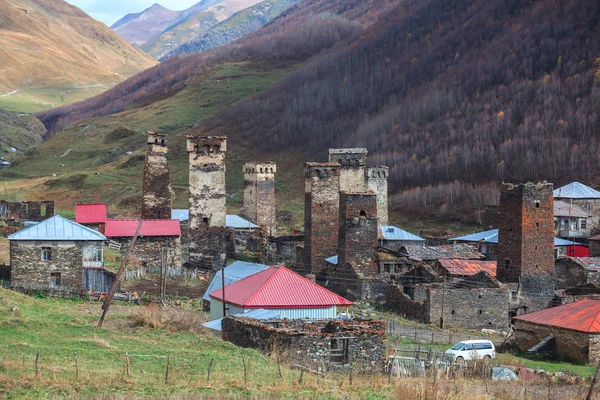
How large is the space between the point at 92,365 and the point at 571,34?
130m

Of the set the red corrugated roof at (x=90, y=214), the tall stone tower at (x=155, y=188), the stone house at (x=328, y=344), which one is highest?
the tall stone tower at (x=155, y=188)

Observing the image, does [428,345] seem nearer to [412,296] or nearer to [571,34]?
[412,296]

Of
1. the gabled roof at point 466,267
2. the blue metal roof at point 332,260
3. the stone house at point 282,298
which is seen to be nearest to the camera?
the stone house at point 282,298

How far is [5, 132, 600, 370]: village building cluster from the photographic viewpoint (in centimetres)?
3039

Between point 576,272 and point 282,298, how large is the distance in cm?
2254

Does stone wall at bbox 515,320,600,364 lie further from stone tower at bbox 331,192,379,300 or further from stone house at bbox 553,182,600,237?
stone house at bbox 553,182,600,237

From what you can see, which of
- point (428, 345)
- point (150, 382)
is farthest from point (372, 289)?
point (150, 382)

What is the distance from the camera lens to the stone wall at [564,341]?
31.9 m

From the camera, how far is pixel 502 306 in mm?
40406

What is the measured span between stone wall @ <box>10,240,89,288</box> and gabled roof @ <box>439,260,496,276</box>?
1766 cm

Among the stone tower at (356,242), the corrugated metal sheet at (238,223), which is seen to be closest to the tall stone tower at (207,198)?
the stone tower at (356,242)

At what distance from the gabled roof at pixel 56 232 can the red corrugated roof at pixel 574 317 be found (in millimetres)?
17680

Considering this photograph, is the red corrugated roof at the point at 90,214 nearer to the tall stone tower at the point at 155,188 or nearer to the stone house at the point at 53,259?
the tall stone tower at the point at 155,188

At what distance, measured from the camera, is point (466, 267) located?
45.3m
